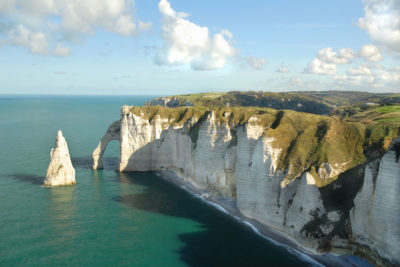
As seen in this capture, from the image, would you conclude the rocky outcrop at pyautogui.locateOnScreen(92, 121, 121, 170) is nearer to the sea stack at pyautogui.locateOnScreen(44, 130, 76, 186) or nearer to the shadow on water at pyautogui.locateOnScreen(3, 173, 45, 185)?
the sea stack at pyautogui.locateOnScreen(44, 130, 76, 186)

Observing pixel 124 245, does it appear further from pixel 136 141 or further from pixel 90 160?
pixel 90 160

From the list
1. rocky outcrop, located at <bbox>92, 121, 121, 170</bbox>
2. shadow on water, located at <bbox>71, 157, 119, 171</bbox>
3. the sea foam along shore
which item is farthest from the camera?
shadow on water, located at <bbox>71, 157, 119, 171</bbox>

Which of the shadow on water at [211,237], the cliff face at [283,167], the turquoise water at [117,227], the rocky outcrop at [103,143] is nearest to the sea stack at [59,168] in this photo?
the turquoise water at [117,227]

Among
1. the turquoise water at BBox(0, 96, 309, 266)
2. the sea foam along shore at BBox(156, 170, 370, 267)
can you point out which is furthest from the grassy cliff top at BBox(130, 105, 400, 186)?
the turquoise water at BBox(0, 96, 309, 266)

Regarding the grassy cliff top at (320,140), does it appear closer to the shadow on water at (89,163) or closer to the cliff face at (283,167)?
the cliff face at (283,167)

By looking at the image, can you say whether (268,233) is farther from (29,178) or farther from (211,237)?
(29,178)
